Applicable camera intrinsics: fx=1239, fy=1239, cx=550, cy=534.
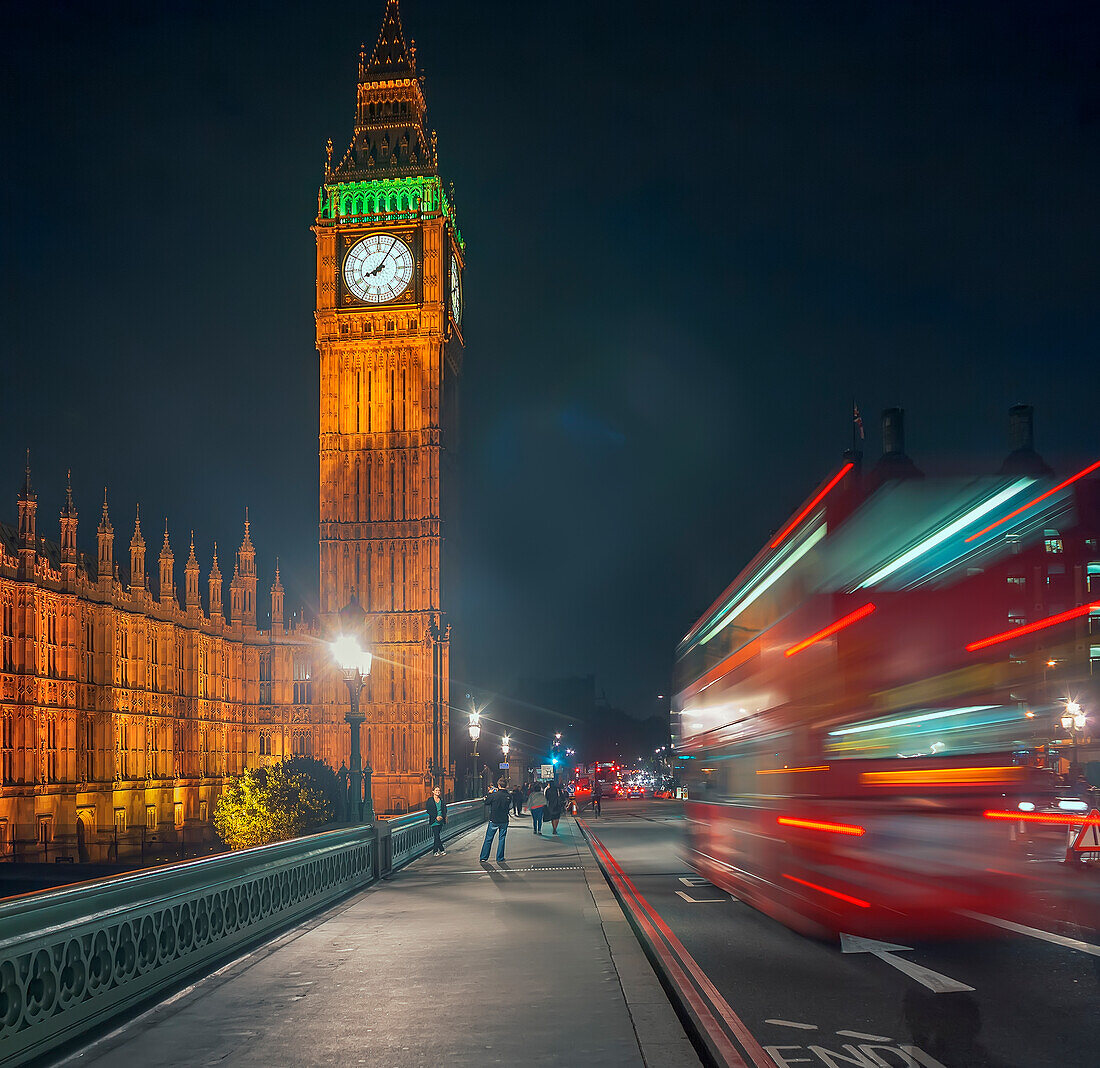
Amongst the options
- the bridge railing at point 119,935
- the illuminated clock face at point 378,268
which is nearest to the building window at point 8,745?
the illuminated clock face at point 378,268

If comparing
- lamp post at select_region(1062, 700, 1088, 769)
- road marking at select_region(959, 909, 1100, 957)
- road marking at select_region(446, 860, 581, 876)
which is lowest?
road marking at select_region(446, 860, 581, 876)

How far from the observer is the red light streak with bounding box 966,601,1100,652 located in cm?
1002

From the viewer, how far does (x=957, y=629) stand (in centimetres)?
1045

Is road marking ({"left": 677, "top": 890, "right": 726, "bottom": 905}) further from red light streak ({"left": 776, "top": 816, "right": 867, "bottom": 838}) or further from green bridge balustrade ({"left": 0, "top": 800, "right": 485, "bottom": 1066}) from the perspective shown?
green bridge balustrade ({"left": 0, "top": 800, "right": 485, "bottom": 1066})

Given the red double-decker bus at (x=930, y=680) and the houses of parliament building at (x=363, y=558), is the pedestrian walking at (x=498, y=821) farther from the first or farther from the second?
the houses of parliament building at (x=363, y=558)

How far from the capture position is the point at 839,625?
37.5ft

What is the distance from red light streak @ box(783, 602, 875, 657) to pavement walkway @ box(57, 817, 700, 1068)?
3437mm

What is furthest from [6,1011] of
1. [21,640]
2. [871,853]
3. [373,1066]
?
[21,640]

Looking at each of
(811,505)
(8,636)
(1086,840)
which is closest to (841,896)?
(811,505)

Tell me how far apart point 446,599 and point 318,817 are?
2125 cm

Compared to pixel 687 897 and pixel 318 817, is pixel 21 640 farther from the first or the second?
pixel 687 897

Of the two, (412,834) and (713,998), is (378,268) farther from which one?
(713,998)

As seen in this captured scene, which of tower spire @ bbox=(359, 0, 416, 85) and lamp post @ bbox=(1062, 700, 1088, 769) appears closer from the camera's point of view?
lamp post @ bbox=(1062, 700, 1088, 769)

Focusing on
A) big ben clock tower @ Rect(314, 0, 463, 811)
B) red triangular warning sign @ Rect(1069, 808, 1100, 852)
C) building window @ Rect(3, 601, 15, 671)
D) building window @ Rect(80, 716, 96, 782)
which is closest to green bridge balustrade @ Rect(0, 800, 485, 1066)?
red triangular warning sign @ Rect(1069, 808, 1100, 852)
